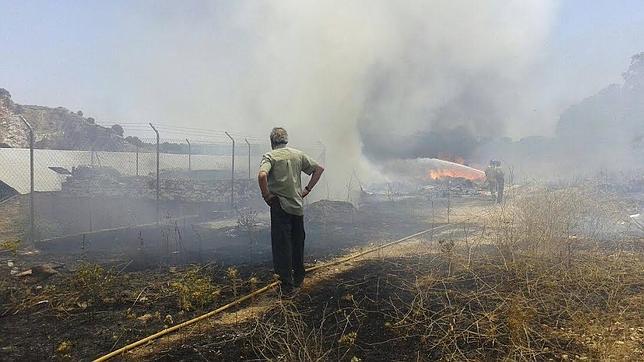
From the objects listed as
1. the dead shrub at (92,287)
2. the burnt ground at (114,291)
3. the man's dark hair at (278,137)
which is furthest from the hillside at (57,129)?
the man's dark hair at (278,137)

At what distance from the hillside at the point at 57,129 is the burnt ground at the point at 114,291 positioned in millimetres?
17755

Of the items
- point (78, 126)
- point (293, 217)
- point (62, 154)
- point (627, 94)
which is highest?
point (627, 94)

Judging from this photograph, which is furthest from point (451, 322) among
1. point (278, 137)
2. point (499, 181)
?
point (499, 181)

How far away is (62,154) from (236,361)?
51.0ft

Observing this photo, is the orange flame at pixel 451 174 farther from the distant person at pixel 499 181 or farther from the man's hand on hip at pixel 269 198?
the man's hand on hip at pixel 269 198

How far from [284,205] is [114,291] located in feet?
6.90

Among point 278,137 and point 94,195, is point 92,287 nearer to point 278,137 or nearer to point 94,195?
point 278,137

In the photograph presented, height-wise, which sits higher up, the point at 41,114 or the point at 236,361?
the point at 41,114

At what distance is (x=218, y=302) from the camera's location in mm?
4406

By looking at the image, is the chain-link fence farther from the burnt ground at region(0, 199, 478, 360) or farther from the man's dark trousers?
the man's dark trousers

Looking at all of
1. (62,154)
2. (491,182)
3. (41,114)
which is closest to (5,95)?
(41,114)

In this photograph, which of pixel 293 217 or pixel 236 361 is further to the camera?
pixel 293 217

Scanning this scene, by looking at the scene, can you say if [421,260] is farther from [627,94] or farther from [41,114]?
[627,94]

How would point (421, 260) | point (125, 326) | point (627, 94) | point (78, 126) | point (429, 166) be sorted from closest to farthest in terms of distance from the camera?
point (125, 326) → point (421, 260) → point (78, 126) → point (627, 94) → point (429, 166)
